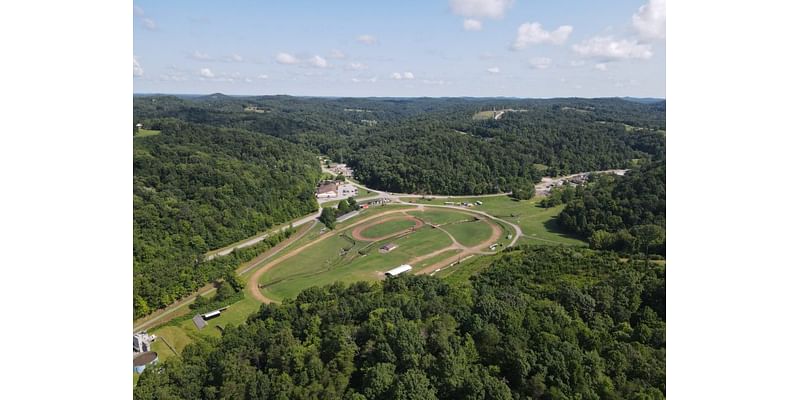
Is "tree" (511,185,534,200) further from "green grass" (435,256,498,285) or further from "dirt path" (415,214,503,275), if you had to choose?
"green grass" (435,256,498,285)

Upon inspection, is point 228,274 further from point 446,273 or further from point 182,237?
point 446,273

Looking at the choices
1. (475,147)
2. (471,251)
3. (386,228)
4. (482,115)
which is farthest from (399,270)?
(482,115)

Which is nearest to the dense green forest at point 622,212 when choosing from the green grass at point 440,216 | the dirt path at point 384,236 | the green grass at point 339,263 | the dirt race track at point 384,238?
the dirt race track at point 384,238

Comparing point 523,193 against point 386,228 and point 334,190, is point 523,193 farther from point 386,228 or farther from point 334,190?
point 334,190

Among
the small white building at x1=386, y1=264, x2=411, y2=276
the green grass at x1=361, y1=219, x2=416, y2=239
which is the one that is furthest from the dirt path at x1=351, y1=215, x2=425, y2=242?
the small white building at x1=386, y1=264, x2=411, y2=276
